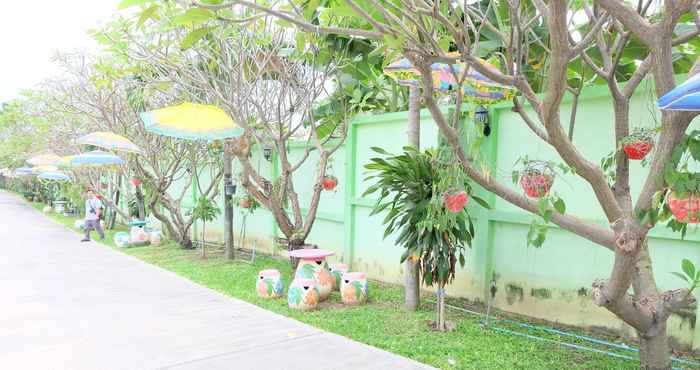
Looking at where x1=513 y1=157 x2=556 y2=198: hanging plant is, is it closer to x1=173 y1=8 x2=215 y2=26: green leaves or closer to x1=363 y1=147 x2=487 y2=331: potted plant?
x1=363 y1=147 x2=487 y2=331: potted plant

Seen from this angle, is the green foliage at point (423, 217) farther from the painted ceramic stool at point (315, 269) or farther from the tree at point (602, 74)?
the tree at point (602, 74)

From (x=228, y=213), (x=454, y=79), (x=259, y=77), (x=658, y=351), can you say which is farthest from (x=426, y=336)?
(x=228, y=213)

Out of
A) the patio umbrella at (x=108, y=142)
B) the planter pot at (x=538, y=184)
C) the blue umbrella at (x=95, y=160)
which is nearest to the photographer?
the planter pot at (x=538, y=184)

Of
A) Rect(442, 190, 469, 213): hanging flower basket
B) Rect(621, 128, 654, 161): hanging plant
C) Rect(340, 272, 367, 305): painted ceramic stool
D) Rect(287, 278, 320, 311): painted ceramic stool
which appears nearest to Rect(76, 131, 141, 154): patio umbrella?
Rect(287, 278, 320, 311): painted ceramic stool

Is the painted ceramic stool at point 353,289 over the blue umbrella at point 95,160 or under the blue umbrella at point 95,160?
under

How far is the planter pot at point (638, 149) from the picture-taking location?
345 centimetres

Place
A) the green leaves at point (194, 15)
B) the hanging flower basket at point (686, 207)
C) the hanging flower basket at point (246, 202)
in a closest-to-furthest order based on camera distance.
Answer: the hanging flower basket at point (686, 207) → the green leaves at point (194, 15) → the hanging flower basket at point (246, 202)

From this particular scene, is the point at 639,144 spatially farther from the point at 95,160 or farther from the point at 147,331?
the point at 95,160

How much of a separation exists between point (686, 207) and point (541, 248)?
305 cm

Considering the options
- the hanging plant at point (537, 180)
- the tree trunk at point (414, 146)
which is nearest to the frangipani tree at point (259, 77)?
the tree trunk at point (414, 146)

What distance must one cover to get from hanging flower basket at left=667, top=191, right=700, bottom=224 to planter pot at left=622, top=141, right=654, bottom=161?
71 centimetres

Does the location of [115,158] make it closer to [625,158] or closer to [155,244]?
[155,244]

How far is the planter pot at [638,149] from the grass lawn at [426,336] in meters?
1.98

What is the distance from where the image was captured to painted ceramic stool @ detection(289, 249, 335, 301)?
643cm
